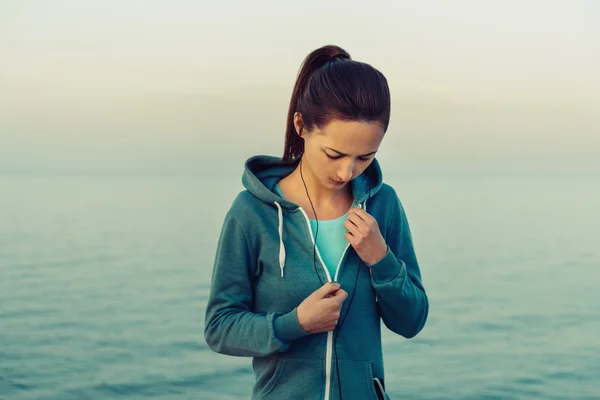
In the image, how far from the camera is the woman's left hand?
201 centimetres

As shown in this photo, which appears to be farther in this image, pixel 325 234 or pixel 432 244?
pixel 432 244

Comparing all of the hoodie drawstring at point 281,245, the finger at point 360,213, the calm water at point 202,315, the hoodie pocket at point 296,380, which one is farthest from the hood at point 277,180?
the calm water at point 202,315

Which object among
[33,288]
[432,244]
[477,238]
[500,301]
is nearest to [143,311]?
[33,288]

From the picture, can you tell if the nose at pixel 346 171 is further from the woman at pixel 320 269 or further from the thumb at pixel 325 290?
the thumb at pixel 325 290

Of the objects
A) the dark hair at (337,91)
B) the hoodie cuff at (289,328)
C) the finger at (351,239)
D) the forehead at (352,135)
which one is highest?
the dark hair at (337,91)

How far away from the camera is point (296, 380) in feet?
6.70

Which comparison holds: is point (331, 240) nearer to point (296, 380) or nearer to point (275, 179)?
point (275, 179)

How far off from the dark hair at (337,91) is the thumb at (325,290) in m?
0.37

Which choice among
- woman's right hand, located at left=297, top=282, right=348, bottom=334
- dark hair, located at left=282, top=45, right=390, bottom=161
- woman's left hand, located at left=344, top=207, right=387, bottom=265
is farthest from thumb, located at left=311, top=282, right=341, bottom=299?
dark hair, located at left=282, top=45, right=390, bottom=161

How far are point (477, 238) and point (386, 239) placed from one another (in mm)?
11883

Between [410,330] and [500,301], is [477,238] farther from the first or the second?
[410,330]

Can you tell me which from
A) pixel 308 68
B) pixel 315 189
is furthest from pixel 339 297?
pixel 308 68

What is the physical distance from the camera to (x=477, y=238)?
13.8 m

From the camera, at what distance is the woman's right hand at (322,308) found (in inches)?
75.7
